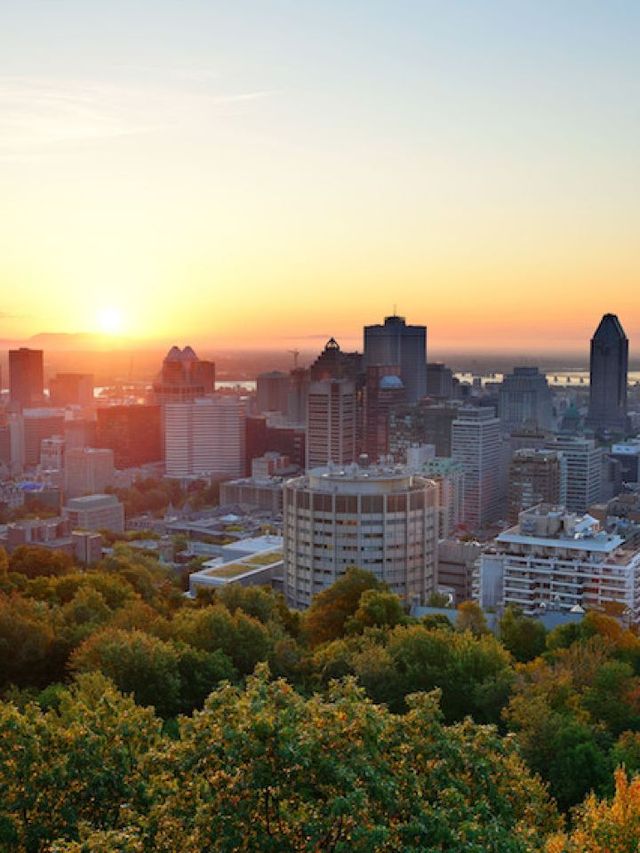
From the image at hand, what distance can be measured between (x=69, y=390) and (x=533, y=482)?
2148 inches

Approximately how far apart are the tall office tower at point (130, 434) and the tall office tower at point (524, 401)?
96.0 ft

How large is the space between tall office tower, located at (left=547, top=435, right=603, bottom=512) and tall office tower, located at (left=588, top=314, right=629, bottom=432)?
117 feet

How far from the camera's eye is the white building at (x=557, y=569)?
74.0ft

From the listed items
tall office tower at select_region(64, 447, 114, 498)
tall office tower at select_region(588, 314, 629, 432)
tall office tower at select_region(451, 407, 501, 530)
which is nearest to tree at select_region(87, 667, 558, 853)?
tall office tower at select_region(451, 407, 501, 530)

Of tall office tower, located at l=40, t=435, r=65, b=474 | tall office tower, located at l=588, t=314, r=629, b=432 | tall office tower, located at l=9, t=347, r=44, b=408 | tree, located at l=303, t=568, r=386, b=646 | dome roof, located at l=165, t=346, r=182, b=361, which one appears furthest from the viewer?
tall office tower, located at l=588, t=314, r=629, b=432

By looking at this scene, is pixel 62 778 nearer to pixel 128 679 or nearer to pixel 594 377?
pixel 128 679

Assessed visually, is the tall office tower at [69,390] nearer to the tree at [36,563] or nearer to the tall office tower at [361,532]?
the tree at [36,563]

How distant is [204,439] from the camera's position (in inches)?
2532

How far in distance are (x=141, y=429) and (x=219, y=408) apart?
847cm

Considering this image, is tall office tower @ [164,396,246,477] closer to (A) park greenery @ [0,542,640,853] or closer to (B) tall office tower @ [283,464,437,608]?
(B) tall office tower @ [283,464,437,608]

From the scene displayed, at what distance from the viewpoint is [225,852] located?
516 cm

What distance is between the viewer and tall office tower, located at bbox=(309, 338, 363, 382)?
71188 mm

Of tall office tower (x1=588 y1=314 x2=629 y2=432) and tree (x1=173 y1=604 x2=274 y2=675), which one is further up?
tall office tower (x1=588 y1=314 x2=629 y2=432)

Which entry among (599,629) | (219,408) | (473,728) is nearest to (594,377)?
(219,408)
